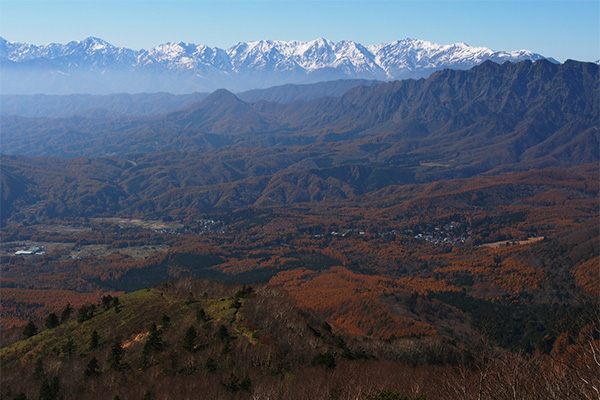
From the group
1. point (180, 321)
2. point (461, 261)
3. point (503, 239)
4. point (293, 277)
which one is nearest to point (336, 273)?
point (293, 277)

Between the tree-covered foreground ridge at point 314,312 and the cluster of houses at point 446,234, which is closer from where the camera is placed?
the tree-covered foreground ridge at point 314,312

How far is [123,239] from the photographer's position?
625 feet

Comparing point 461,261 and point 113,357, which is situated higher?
point 113,357

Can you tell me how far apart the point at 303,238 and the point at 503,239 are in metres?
76.0

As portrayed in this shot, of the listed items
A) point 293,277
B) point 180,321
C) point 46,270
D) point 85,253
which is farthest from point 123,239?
point 180,321

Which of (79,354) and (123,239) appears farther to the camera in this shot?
(123,239)

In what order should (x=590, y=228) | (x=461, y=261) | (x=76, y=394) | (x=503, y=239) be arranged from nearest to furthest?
1. (x=76, y=394)
2. (x=590, y=228)
3. (x=461, y=261)
4. (x=503, y=239)

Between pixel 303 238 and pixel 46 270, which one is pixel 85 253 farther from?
pixel 303 238

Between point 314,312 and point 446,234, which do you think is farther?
point 446,234

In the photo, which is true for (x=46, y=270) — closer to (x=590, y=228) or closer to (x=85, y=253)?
(x=85, y=253)

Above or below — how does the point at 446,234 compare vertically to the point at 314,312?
below

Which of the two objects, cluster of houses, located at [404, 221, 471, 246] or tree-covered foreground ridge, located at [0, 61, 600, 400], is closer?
tree-covered foreground ridge, located at [0, 61, 600, 400]

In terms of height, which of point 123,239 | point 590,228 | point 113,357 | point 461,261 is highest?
point 113,357

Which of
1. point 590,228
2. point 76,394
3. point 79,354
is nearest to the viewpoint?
point 76,394
